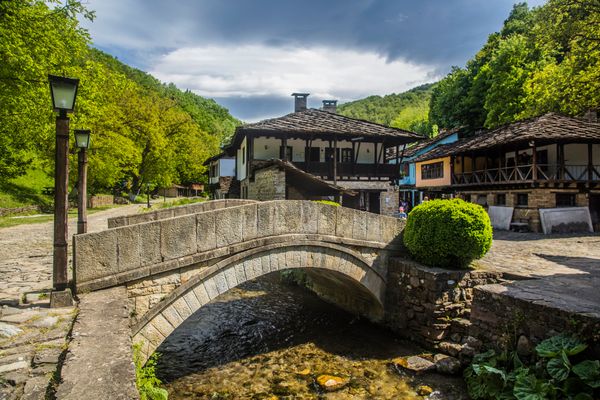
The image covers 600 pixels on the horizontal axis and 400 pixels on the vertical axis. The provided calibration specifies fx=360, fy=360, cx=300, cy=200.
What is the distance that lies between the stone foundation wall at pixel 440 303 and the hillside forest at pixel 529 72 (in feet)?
30.2

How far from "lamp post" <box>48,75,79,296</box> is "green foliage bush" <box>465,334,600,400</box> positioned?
19.6ft

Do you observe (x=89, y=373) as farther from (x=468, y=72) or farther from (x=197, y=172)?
(x=197, y=172)

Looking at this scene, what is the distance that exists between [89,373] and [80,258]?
197 cm

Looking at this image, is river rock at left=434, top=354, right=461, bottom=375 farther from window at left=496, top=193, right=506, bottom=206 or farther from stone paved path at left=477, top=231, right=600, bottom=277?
window at left=496, top=193, right=506, bottom=206

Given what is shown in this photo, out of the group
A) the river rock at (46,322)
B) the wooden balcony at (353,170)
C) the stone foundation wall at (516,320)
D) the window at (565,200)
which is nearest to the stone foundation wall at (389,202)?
the wooden balcony at (353,170)

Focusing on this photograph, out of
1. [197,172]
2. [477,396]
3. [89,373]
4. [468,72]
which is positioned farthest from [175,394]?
[197,172]

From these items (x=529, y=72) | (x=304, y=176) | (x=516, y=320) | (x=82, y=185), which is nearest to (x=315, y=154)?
(x=304, y=176)

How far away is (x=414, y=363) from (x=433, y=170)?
24016mm

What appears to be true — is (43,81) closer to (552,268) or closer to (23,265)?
(23,265)

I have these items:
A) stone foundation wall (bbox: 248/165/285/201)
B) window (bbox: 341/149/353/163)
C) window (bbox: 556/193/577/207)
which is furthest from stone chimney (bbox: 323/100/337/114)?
window (bbox: 556/193/577/207)

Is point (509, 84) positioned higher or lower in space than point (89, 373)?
higher

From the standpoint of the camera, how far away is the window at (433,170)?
2728 cm

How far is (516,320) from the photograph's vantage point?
5.65m

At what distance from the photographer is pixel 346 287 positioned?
9.71 meters
